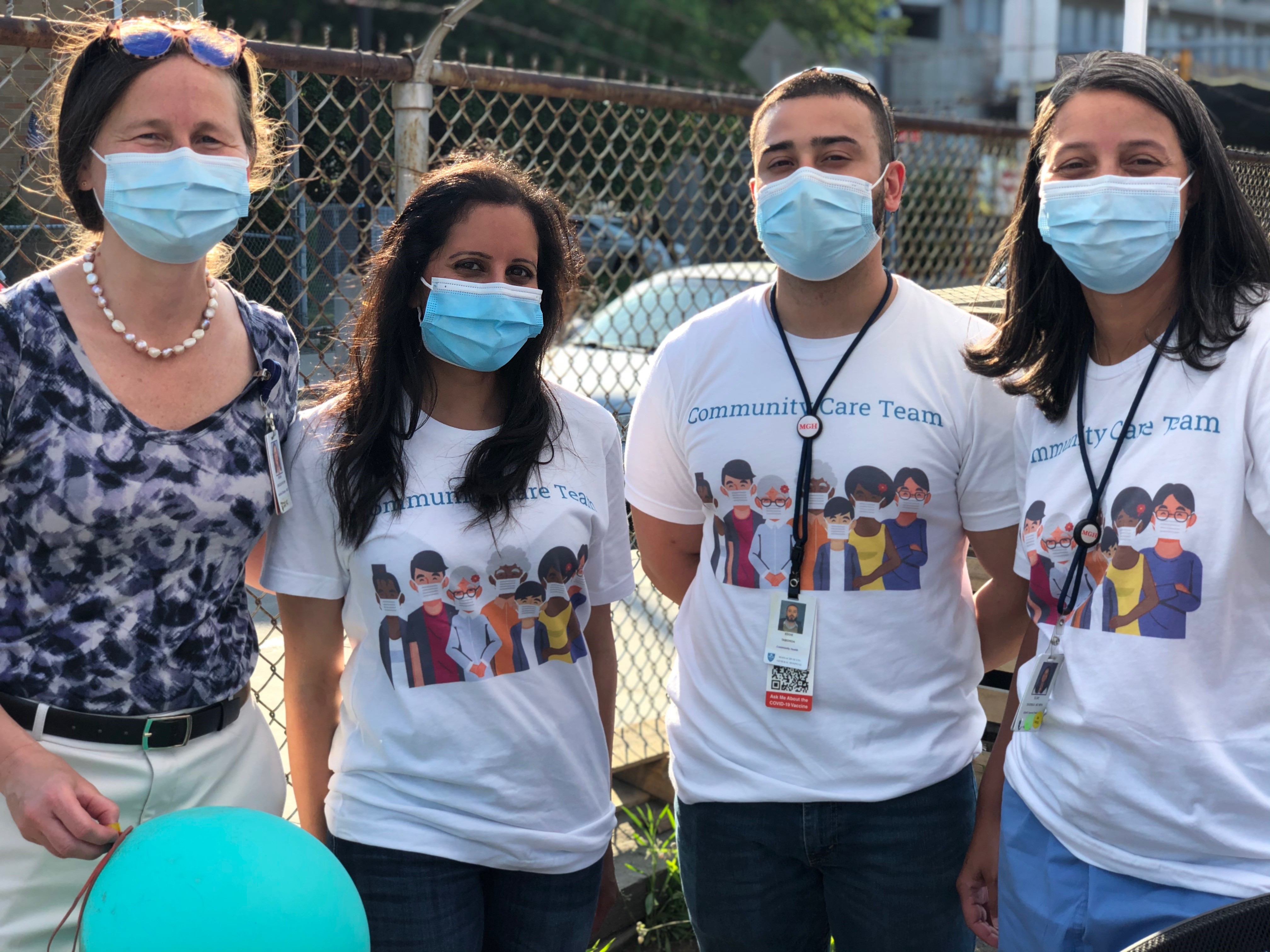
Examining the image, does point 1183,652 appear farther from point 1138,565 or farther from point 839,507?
point 839,507

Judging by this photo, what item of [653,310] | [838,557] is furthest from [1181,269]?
[653,310]

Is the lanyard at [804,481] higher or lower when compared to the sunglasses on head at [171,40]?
lower

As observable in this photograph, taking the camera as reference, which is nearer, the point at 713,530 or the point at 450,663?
the point at 450,663

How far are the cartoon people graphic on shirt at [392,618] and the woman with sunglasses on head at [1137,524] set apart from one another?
105 cm

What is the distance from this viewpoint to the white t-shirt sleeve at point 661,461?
2441 millimetres

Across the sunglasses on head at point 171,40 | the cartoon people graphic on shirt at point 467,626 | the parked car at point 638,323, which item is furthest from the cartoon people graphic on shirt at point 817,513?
the parked car at point 638,323

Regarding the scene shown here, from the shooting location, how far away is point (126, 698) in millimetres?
1866

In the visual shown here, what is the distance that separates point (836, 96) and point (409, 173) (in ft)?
4.02

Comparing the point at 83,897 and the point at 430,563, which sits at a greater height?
the point at 430,563

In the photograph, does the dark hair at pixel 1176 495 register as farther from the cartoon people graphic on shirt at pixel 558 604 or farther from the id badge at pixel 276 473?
the id badge at pixel 276 473

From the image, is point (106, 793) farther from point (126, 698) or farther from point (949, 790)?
point (949, 790)

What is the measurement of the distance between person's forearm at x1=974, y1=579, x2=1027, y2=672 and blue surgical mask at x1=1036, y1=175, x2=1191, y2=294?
2.10ft

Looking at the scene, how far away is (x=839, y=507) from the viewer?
86.7 inches

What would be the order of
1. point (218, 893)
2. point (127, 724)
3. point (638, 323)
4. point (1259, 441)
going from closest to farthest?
point (218, 893), point (1259, 441), point (127, 724), point (638, 323)
